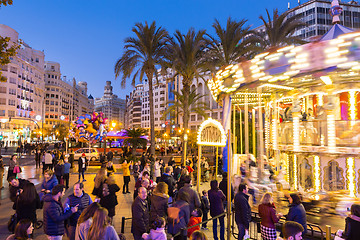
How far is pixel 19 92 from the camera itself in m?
67.2

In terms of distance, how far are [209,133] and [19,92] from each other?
70691 millimetres

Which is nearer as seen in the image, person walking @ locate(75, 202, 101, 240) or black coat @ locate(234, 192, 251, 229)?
person walking @ locate(75, 202, 101, 240)

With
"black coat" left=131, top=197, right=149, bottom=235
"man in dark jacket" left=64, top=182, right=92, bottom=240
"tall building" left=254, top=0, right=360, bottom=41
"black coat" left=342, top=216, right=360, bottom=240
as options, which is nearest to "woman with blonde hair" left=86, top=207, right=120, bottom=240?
"black coat" left=131, top=197, right=149, bottom=235

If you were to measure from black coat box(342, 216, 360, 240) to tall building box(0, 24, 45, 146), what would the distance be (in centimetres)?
6012

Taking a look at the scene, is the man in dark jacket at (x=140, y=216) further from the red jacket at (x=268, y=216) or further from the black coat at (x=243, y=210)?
the red jacket at (x=268, y=216)

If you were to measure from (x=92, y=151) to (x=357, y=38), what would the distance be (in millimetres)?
25166

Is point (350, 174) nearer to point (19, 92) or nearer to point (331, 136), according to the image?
point (331, 136)

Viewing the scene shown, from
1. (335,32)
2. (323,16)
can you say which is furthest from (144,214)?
(323,16)

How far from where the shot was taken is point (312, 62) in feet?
25.1

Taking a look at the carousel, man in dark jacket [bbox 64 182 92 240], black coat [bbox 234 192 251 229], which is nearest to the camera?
man in dark jacket [bbox 64 182 92 240]

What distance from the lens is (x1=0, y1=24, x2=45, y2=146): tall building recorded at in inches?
2435

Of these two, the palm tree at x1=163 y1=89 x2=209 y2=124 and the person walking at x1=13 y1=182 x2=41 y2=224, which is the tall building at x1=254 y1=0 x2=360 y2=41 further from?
the person walking at x1=13 y1=182 x2=41 y2=224

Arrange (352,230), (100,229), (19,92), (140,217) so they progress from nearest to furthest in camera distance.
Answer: (100,229)
(352,230)
(140,217)
(19,92)

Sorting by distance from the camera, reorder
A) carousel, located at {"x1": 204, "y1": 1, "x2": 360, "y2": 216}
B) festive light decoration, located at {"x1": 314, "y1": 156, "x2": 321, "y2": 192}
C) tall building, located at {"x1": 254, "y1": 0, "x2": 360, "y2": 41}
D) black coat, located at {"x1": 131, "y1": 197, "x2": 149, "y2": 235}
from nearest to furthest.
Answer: black coat, located at {"x1": 131, "y1": 197, "x2": 149, "y2": 235} → carousel, located at {"x1": 204, "y1": 1, "x2": 360, "y2": 216} → festive light decoration, located at {"x1": 314, "y1": 156, "x2": 321, "y2": 192} → tall building, located at {"x1": 254, "y1": 0, "x2": 360, "y2": 41}
